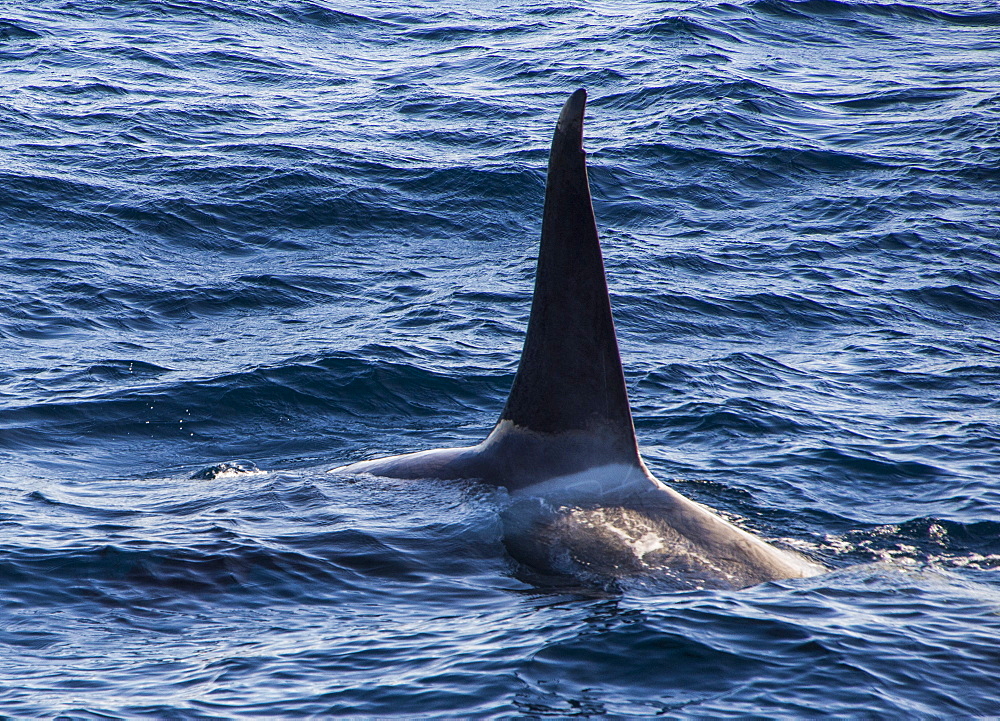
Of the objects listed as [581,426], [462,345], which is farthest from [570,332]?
[462,345]

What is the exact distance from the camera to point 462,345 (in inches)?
601

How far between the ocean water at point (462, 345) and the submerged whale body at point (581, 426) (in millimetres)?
278

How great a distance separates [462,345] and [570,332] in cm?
686

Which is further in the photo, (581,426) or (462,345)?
(462,345)

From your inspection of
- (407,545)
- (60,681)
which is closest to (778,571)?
(407,545)

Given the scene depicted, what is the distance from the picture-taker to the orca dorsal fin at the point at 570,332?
26.7ft

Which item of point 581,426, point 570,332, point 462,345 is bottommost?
point 462,345

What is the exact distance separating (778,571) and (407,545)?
2706mm

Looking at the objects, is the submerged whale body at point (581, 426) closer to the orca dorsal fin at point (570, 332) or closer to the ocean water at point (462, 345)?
the orca dorsal fin at point (570, 332)

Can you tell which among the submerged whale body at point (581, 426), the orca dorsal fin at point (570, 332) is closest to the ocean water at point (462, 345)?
Result: the submerged whale body at point (581, 426)

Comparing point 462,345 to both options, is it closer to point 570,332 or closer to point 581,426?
point 581,426

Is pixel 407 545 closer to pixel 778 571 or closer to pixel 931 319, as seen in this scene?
pixel 778 571

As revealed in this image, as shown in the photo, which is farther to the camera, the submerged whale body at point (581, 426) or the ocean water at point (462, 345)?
the submerged whale body at point (581, 426)

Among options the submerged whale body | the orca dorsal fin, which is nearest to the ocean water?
the submerged whale body
